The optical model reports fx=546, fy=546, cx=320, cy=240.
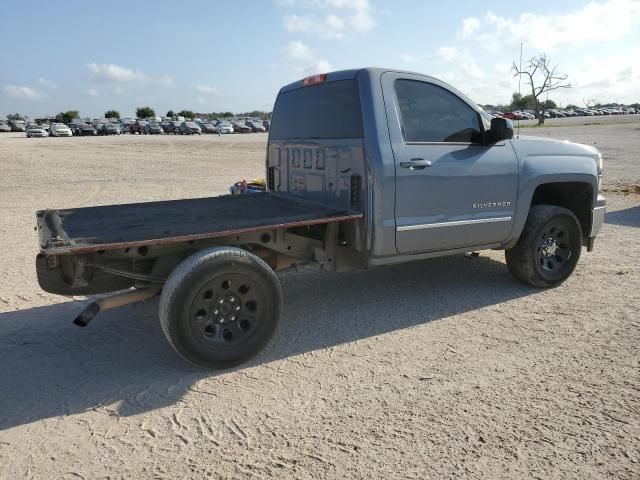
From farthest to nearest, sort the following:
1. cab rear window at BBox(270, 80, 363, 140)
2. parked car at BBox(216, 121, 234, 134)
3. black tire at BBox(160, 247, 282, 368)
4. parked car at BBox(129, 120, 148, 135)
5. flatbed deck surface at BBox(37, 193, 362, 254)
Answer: parked car at BBox(129, 120, 148, 135)
parked car at BBox(216, 121, 234, 134)
cab rear window at BBox(270, 80, 363, 140)
black tire at BBox(160, 247, 282, 368)
flatbed deck surface at BBox(37, 193, 362, 254)

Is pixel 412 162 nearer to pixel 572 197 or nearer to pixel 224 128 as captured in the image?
pixel 572 197

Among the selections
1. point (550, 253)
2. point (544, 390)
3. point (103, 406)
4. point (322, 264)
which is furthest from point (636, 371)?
point (103, 406)

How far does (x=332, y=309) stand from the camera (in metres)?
5.11

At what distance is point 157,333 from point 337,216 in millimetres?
1785

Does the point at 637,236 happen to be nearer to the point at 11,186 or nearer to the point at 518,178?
the point at 518,178

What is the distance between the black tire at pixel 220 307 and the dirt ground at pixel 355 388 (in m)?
0.18

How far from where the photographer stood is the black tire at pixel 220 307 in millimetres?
3627

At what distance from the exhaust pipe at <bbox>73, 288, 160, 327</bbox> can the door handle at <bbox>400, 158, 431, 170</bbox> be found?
2.18 metres

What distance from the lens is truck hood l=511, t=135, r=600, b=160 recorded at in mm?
5238

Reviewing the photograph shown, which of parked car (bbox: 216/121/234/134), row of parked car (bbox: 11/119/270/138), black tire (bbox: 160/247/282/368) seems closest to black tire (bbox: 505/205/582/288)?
black tire (bbox: 160/247/282/368)

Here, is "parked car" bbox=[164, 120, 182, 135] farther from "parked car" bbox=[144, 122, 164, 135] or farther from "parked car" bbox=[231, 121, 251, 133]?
"parked car" bbox=[231, 121, 251, 133]

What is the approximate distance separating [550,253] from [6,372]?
4929 millimetres

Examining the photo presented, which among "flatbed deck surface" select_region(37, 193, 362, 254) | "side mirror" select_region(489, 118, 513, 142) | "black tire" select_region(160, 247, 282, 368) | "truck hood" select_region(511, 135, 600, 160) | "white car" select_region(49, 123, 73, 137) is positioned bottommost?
"black tire" select_region(160, 247, 282, 368)

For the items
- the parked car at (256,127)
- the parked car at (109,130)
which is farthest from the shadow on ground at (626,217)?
the parked car at (109,130)
